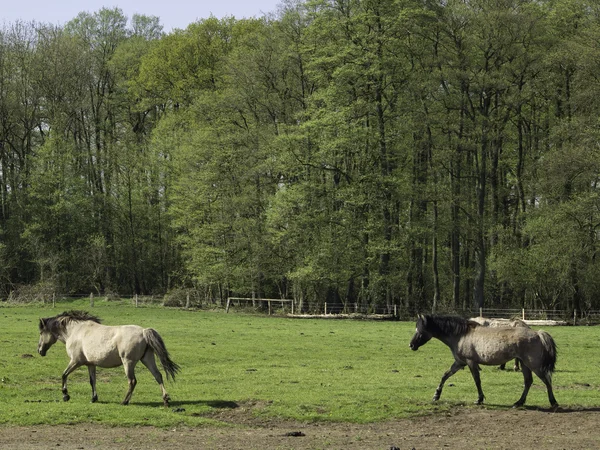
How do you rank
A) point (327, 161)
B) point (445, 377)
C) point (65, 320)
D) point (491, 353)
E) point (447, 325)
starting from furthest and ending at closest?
point (327, 161) < point (65, 320) < point (447, 325) < point (445, 377) < point (491, 353)

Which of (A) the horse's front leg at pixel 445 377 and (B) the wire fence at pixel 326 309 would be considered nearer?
(A) the horse's front leg at pixel 445 377

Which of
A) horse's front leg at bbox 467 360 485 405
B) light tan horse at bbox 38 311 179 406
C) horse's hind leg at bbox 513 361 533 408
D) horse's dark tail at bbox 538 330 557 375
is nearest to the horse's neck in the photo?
light tan horse at bbox 38 311 179 406

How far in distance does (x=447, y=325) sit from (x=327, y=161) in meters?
37.9

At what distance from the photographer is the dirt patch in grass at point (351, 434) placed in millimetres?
13688

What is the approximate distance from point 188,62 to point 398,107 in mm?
23302

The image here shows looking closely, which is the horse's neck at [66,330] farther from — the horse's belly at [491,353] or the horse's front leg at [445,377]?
the horse's belly at [491,353]

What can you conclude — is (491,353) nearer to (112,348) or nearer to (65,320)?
(112,348)

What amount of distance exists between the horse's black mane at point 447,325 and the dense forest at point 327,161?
31.1 meters

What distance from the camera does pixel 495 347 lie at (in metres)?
17.5

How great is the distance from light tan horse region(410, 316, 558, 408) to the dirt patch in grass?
35.1 inches

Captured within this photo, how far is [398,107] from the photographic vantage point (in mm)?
53719

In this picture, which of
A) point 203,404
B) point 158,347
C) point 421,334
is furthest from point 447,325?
point 158,347

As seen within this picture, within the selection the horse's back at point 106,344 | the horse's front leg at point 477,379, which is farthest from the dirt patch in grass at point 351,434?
the horse's back at point 106,344

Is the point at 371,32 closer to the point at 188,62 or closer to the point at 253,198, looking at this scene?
the point at 253,198
